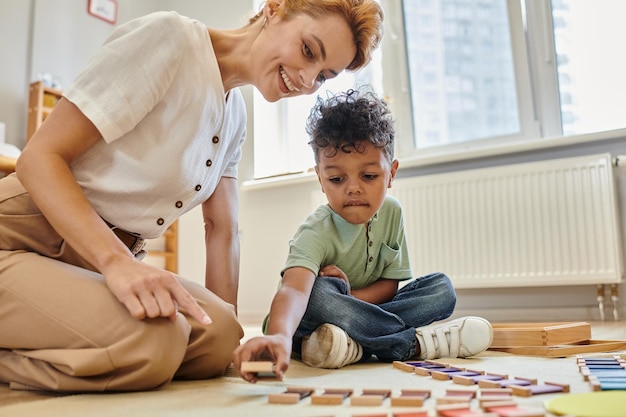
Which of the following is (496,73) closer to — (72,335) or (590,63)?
(590,63)

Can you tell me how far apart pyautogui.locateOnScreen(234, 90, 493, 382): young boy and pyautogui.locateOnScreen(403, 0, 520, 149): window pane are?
1.77 m

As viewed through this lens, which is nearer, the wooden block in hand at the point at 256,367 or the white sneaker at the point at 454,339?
the wooden block in hand at the point at 256,367

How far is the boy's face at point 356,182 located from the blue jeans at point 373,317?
16cm

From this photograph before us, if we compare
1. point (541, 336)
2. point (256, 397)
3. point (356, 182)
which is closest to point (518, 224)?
point (541, 336)

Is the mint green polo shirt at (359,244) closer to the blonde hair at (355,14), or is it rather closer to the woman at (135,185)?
the woman at (135,185)

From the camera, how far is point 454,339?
3.94ft

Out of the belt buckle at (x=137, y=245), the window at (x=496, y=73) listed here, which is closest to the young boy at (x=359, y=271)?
the belt buckle at (x=137, y=245)

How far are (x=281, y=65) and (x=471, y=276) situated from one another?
199 cm

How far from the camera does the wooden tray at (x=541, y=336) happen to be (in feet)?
4.38

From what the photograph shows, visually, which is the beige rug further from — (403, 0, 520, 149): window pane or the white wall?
(403, 0, 520, 149): window pane

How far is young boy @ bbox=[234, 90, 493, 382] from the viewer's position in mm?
1138

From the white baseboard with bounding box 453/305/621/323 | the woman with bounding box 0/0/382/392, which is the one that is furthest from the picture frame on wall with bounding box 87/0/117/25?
the woman with bounding box 0/0/382/392

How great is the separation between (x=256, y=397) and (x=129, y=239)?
16.3 inches

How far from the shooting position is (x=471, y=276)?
2.77 meters
